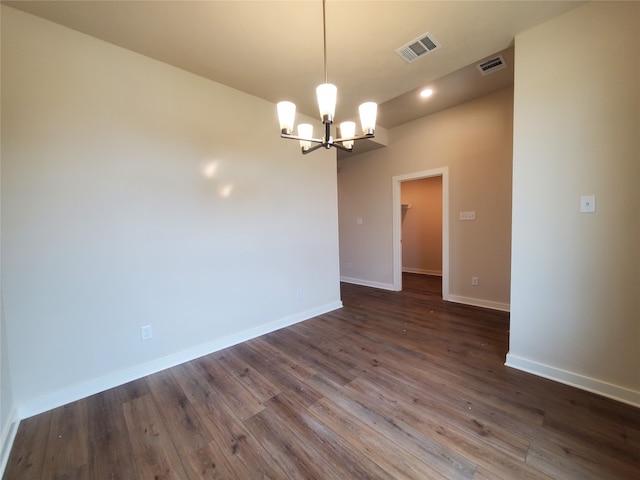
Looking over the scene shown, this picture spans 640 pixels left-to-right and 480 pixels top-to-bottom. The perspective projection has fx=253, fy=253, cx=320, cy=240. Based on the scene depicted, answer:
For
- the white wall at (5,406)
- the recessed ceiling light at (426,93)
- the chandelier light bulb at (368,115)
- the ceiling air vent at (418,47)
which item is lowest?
the white wall at (5,406)

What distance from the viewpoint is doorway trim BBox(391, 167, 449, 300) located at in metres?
3.94

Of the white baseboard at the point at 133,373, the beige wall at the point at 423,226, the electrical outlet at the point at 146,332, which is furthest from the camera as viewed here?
the beige wall at the point at 423,226

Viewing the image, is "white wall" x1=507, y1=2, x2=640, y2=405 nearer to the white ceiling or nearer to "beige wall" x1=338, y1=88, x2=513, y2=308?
the white ceiling

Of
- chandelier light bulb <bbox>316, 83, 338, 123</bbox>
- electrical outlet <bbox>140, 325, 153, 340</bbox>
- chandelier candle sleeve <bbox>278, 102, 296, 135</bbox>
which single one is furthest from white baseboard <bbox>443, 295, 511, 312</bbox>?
electrical outlet <bbox>140, 325, 153, 340</bbox>

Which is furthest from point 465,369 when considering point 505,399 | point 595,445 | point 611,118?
point 611,118

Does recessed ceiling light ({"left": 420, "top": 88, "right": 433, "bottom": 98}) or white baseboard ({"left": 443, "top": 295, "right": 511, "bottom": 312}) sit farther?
white baseboard ({"left": 443, "top": 295, "right": 511, "bottom": 312})

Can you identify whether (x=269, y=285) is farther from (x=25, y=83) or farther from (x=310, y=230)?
(x=25, y=83)

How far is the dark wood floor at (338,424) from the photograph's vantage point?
1.31 m

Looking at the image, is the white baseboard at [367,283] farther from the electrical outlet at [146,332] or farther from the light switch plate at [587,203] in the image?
the electrical outlet at [146,332]

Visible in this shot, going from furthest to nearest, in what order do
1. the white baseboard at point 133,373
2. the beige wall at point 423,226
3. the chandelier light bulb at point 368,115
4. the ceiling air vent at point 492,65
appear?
the beige wall at point 423,226, the ceiling air vent at point 492,65, the white baseboard at point 133,373, the chandelier light bulb at point 368,115

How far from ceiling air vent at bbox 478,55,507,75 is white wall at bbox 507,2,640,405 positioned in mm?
663

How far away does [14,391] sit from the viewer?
1673mm

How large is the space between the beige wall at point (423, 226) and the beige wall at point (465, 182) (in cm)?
169

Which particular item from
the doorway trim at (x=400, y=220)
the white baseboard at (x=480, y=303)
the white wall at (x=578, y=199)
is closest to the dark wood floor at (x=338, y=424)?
the white wall at (x=578, y=199)
